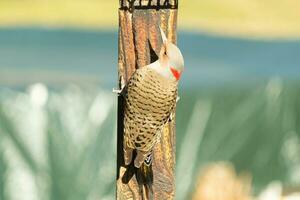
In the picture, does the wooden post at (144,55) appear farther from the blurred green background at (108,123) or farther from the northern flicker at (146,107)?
the blurred green background at (108,123)

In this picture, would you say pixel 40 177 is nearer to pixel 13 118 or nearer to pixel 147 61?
pixel 13 118

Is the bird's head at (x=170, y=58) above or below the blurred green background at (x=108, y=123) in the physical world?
above

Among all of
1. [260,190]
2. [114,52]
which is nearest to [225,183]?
[260,190]

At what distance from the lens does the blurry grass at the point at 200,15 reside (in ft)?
20.9

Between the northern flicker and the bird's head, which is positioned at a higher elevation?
the bird's head

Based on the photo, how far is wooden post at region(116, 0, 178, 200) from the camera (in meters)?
1.89

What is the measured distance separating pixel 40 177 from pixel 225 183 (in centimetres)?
71

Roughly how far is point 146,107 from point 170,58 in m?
0.11

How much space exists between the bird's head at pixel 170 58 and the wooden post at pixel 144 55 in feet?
0.09

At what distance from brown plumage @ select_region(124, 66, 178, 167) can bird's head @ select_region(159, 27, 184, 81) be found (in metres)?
0.03

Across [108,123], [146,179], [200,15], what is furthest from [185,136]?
[200,15]

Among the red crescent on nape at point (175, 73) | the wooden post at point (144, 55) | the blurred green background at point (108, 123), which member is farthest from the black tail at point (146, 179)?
the blurred green background at point (108, 123)

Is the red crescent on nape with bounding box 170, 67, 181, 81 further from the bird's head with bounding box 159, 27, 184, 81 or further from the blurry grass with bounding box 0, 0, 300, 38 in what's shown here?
the blurry grass with bounding box 0, 0, 300, 38

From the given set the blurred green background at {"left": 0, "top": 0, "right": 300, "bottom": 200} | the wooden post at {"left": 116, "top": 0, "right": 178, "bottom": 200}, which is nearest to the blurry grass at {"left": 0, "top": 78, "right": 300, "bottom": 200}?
the blurred green background at {"left": 0, "top": 0, "right": 300, "bottom": 200}
